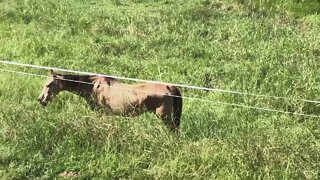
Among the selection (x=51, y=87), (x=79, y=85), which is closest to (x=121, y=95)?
(x=79, y=85)

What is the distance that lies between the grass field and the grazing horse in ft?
0.54

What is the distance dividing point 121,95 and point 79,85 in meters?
0.69

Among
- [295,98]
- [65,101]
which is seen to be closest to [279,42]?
[295,98]

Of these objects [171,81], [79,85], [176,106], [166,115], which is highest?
[79,85]

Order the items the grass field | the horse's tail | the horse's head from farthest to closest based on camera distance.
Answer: the horse's head, the horse's tail, the grass field

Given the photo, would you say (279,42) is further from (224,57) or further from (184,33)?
(184,33)

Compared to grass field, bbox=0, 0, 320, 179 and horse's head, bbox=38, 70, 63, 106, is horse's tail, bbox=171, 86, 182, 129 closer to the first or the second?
grass field, bbox=0, 0, 320, 179

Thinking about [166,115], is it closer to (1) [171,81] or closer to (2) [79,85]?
(2) [79,85]

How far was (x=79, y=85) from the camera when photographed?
8117mm

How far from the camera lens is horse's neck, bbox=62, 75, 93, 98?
26.5 feet

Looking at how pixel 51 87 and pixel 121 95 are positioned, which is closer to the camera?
pixel 121 95

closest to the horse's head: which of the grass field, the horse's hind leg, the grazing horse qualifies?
the grazing horse

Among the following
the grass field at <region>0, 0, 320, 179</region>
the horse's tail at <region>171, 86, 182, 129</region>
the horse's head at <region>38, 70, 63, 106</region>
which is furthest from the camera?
the horse's head at <region>38, 70, 63, 106</region>

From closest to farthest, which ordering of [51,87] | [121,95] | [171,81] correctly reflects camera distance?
[121,95] < [51,87] < [171,81]
